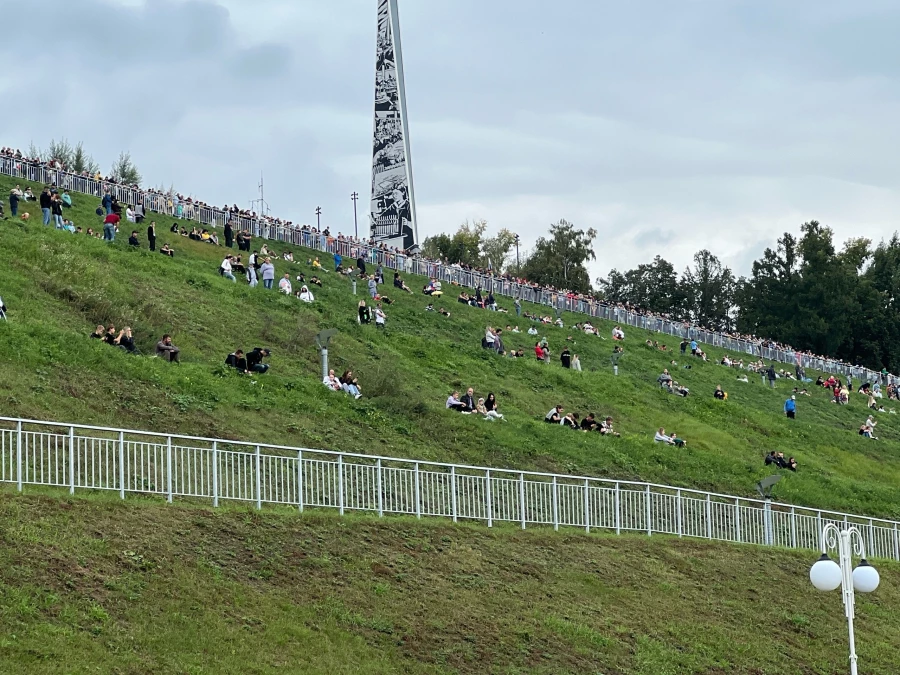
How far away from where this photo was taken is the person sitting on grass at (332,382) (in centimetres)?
3712

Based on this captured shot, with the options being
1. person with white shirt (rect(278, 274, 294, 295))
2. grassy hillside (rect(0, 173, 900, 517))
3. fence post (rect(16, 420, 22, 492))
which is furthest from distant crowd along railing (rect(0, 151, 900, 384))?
fence post (rect(16, 420, 22, 492))

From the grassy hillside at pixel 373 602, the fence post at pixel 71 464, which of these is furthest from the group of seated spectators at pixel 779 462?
the fence post at pixel 71 464

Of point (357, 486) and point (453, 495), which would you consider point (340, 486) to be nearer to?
point (357, 486)

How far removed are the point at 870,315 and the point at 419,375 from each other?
226 feet

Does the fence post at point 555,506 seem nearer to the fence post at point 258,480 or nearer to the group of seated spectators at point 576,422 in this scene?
the fence post at point 258,480

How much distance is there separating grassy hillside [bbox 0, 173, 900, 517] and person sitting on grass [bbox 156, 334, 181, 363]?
2.40ft

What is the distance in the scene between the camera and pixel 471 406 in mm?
39125

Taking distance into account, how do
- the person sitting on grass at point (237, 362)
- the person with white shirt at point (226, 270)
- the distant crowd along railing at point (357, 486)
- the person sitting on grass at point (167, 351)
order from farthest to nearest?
1. the person with white shirt at point (226, 270)
2. the person sitting on grass at point (237, 362)
3. the person sitting on grass at point (167, 351)
4. the distant crowd along railing at point (357, 486)

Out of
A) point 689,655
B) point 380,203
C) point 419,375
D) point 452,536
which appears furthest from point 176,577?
point 380,203

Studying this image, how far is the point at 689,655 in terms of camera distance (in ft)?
74.3

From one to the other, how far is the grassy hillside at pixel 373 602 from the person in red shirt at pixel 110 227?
85.5 feet

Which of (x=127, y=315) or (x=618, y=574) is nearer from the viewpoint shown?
(x=618, y=574)

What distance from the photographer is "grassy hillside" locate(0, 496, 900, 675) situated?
17156mm

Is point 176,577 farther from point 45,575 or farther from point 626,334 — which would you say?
point 626,334
